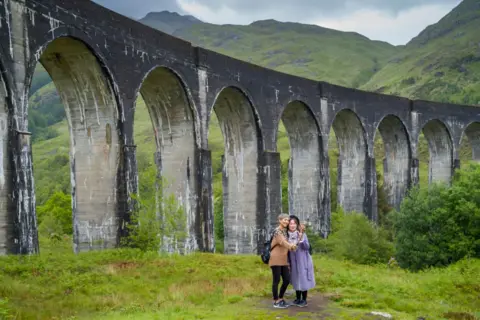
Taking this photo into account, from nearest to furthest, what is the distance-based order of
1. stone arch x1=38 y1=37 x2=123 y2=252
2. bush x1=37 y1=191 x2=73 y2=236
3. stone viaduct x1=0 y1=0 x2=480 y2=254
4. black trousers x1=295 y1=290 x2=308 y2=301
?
1. black trousers x1=295 y1=290 x2=308 y2=301
2. stone viaduct x1=0 y1=0 x2=480 y2=254
3. stone arch x1=38 y1=37 x2=123 y2=252
4. bush x1=37 y1=191 x2=73 y2=236

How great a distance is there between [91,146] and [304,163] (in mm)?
15732

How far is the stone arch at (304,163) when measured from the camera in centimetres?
3125

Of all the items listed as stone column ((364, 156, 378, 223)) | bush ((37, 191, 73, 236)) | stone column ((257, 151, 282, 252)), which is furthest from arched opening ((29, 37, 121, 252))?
bush ((37, 191, 73, 236))

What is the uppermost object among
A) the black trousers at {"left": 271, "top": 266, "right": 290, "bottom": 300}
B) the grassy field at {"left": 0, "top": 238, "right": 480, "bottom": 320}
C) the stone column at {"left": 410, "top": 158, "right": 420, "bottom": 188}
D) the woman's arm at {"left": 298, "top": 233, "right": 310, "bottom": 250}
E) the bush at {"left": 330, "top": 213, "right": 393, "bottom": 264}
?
the stone column at {"left": 410, "top": 158, "right": 420, "bottom": 188}

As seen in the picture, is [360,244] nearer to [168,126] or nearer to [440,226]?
[440,226]

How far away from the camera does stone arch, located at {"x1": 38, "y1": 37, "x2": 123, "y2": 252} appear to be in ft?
60.6

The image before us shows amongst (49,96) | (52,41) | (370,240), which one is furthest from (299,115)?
(49,96)

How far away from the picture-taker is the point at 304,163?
31938 millimetres

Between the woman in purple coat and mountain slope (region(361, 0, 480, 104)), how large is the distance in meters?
88.2

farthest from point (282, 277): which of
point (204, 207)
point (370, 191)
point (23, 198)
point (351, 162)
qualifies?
point (351, 162)

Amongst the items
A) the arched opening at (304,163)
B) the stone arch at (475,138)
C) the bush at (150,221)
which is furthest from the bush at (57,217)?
the stone arch at (475,138)

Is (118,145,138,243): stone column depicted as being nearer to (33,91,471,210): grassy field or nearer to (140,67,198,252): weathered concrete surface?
(140,67,198,252): weathered concrete surface

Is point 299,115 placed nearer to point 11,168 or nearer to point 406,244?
point 406,244

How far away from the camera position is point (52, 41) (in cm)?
1644
